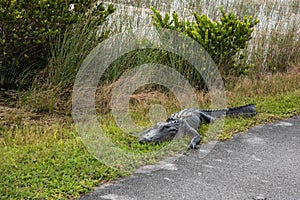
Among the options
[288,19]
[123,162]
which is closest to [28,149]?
[123,162]

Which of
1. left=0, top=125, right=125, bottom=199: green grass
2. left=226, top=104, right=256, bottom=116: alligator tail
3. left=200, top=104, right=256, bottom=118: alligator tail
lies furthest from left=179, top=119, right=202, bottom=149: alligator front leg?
left=0, top=125, right=125, bottom=199: green grass

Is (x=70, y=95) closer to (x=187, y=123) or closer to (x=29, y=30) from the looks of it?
(x=29, y=30)

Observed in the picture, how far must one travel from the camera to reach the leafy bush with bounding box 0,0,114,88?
15.5 feet

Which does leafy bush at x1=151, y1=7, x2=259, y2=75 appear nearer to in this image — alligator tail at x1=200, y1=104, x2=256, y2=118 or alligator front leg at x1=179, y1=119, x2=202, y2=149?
alligator tail at x1=200, y1=104, x2=256, y2=118

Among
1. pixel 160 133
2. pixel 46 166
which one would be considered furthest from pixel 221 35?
pixel 46 166

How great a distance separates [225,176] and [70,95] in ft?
6.73

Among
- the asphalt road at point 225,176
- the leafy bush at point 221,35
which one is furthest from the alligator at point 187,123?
the leafy bush at point 221,35

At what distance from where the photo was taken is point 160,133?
403 cm

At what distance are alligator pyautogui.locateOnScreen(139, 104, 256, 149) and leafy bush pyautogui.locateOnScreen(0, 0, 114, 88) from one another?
157cm

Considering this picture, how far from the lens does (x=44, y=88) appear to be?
4.81 m

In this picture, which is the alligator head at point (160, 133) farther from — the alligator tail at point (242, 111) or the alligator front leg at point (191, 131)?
the alligator tail at point (242, 111)

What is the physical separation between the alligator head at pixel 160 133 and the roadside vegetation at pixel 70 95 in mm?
87

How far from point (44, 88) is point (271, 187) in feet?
8.41

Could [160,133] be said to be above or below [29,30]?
below
